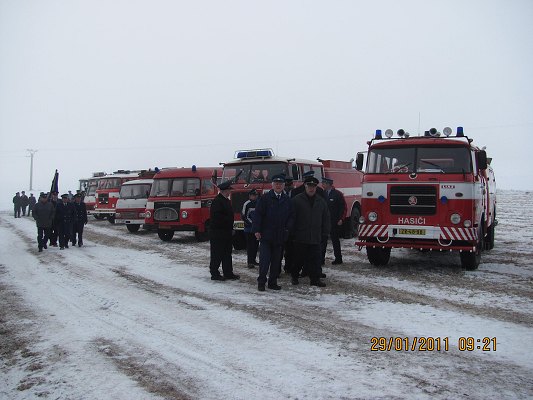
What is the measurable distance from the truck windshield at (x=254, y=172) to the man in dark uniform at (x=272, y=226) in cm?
476

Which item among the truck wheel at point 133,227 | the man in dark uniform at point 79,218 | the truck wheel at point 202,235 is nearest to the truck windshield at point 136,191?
the truck wheel at point 133,227

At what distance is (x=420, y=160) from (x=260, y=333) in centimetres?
617

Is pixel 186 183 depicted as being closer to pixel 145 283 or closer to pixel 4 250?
pixel 4 250

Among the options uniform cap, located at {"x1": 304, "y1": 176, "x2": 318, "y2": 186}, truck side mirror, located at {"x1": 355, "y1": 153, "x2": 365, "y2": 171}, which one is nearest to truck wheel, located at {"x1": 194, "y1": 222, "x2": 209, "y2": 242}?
truck side mirror, located at {"x1": 355, "y1": 153, "x2": 365, "y2": 171}

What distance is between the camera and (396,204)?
34.0 feet

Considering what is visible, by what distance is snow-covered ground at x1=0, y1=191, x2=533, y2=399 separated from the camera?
445cm

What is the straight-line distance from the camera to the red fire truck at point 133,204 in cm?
2028

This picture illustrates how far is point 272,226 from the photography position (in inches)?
332

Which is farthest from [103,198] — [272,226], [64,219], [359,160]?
[272,226]

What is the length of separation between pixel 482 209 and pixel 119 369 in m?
9.08

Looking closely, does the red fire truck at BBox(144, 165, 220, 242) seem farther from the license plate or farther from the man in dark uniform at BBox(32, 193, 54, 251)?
the license plate

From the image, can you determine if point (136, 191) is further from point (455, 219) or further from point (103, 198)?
point (455, 219)

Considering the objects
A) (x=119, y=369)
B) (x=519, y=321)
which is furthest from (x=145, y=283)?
(x=519, y=321)
